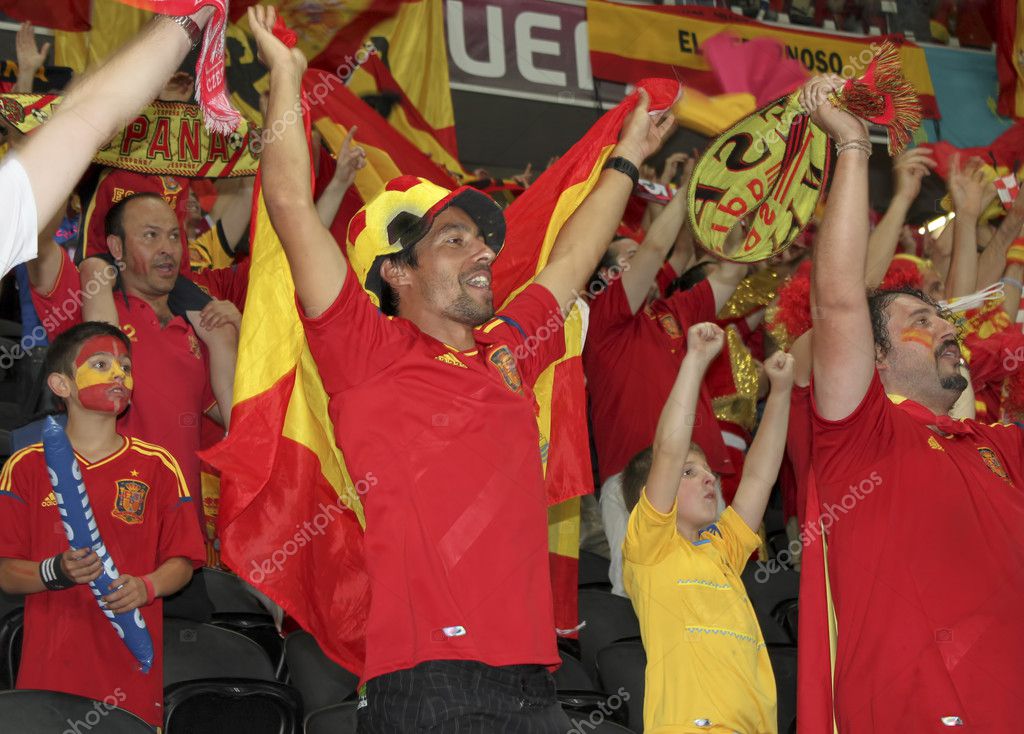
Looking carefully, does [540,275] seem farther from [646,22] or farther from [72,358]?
[646,22]

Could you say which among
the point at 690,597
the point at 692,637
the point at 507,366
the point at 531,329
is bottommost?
the point at 692,637

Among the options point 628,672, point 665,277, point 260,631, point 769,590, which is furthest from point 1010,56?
point 260,631

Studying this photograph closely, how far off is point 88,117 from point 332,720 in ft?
6.40

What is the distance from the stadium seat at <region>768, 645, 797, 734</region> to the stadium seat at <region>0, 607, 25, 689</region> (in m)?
2.19

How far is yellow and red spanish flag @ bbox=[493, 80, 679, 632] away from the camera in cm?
314

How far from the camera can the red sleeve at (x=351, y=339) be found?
246 centimetres

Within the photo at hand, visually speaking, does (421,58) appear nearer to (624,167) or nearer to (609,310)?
(609,310)

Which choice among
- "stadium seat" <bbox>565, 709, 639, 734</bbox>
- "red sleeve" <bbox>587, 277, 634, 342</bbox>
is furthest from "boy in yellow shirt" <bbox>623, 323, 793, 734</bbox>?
"red sleeve" <bbox>587, 277, 634, 342</bbox>

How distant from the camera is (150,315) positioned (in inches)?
169

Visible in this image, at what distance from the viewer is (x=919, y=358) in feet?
10.4

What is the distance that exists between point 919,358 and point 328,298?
1580mm

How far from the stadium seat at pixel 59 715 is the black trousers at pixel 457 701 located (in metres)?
0.73

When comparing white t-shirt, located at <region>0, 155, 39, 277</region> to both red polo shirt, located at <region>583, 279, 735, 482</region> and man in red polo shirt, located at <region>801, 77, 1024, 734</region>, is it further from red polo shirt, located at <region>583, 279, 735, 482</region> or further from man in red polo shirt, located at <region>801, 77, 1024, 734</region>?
red polo shirt, located at <region>583, 279, 735, 482</region>

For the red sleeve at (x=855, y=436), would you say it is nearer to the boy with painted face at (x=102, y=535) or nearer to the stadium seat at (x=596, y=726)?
the stadium seat at (x=596, y=726)
